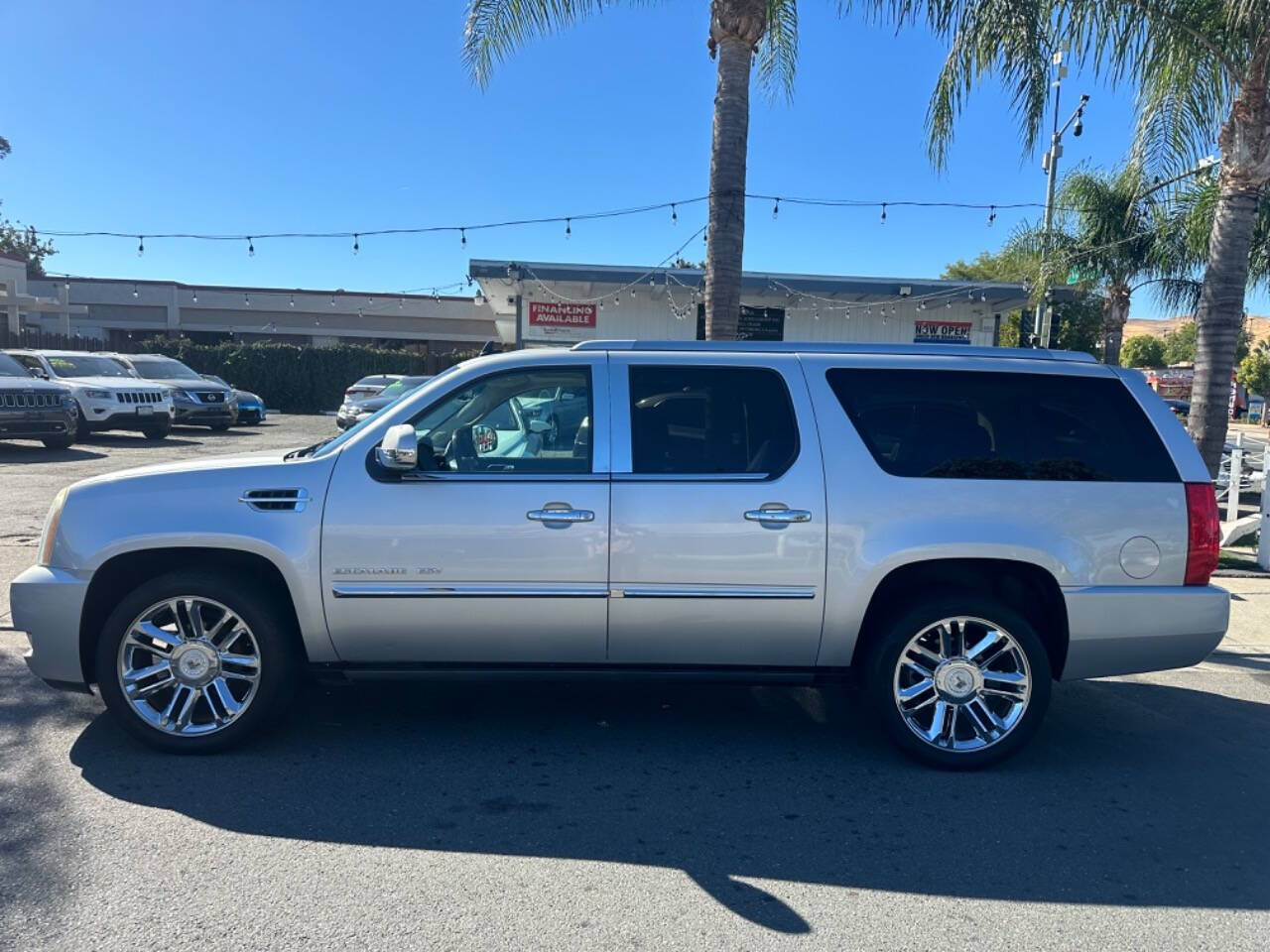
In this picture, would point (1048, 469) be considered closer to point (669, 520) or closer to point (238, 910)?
point (669, 520)

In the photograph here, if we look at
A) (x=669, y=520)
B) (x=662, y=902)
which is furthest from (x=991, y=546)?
(x=662, y=902)

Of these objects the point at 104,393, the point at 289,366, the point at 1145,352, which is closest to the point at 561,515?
the point at 104,393

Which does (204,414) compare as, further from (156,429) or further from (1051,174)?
(1051,174)

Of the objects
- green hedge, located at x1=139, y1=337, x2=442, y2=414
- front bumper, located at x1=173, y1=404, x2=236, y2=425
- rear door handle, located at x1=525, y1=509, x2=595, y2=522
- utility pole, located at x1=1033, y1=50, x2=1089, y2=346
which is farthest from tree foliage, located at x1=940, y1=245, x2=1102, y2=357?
green hedge, located at x1=139, y1=337, x2=442, y2=414

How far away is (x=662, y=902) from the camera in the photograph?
326 cm

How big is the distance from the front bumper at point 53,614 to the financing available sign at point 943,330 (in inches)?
719

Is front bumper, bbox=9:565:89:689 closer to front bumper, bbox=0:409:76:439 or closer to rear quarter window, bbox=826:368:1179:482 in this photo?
rear quarter window, bbox=826:368:1179:482

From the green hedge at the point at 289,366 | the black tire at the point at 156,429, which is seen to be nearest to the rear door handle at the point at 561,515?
the black tire at the point at 156,429

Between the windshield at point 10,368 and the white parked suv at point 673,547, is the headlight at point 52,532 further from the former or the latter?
the windshield at point 10,368

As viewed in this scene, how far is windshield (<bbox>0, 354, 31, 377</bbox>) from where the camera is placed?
15572 millimetres

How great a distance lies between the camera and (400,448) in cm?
403

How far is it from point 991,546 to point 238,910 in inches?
130

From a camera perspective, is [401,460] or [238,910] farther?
[401,460]

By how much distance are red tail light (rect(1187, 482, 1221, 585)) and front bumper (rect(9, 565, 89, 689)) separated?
496cm
